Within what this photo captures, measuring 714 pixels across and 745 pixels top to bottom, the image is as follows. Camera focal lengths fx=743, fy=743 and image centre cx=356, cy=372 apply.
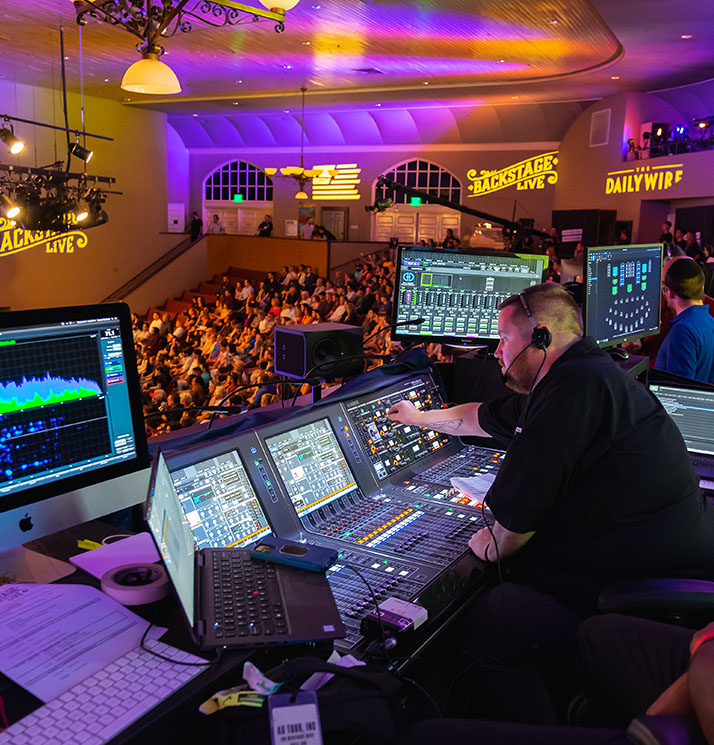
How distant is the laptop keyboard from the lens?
4.03 feet

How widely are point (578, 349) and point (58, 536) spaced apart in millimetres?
1370

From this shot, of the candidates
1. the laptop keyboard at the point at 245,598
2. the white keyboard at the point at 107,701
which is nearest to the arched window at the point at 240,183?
the laptop keyboard at the point at 245,598

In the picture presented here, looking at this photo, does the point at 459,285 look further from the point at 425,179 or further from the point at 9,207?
the point at 425,179

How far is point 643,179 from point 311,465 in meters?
11.9

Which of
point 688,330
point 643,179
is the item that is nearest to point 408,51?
point 643,179

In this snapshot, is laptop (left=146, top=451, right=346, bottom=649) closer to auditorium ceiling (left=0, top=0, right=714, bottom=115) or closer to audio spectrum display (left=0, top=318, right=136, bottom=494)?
audio spectrum display (left=0, top=318, right=136, bottom=494)

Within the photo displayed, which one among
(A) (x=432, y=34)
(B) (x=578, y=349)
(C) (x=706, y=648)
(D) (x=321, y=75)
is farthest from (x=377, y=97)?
(C) (x=706, y=648)

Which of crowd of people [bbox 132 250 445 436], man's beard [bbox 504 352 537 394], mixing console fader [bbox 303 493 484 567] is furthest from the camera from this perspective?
crowd of people [bbox 132 250 445 436]

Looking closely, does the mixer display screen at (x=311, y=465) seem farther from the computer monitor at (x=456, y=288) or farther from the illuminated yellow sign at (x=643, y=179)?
the illuminated yellow sign at (x=643, y=179)

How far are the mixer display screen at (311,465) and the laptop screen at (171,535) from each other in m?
0.48

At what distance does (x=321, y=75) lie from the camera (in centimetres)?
1155

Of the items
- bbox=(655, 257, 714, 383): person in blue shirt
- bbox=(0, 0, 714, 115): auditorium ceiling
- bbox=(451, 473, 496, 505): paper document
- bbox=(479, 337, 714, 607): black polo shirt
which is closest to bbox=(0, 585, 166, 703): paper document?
bbox=(479, 337, 714, 607): black polo shirt

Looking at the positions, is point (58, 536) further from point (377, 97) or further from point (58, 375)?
point (377, 97)

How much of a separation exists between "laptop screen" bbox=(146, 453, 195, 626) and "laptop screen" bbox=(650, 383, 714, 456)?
6.99ft
